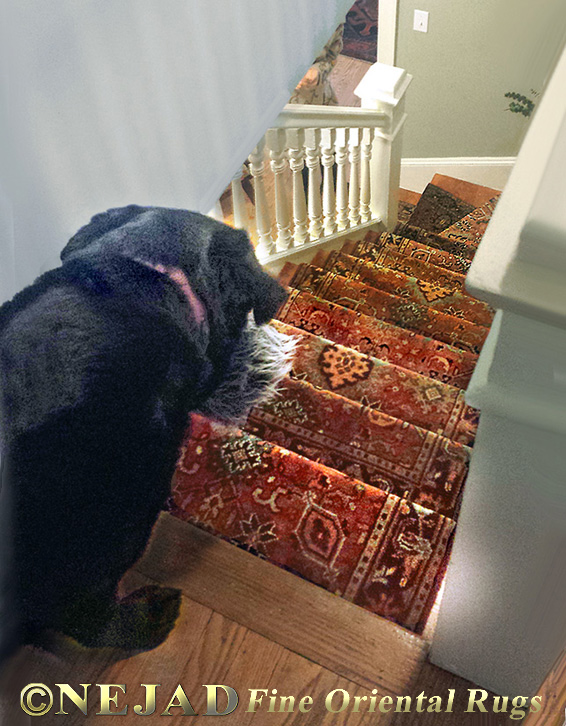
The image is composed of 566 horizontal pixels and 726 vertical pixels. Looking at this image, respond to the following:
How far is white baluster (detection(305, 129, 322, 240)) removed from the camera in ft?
6.77

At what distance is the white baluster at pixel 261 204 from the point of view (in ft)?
6.32

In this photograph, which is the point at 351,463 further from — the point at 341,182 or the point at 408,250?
the point at 408,250

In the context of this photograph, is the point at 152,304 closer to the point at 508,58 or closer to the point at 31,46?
the point at 31,46

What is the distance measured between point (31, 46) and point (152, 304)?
21.6 inches

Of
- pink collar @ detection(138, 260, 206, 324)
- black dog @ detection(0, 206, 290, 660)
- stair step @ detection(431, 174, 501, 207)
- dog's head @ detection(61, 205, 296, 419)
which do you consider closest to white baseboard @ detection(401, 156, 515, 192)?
stair step @ detection(431, 174, 501, 207)

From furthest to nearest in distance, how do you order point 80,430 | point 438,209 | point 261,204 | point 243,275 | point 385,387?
point 438,209 < point 261,204 < point 385,387 < point 243,275 < point 80,430

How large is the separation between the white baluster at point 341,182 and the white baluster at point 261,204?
1.27 ft

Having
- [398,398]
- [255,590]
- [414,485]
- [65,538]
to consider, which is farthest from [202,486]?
[398,398]

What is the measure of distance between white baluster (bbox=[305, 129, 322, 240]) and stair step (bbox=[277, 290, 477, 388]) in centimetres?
50

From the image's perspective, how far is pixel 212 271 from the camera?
1.07 metres

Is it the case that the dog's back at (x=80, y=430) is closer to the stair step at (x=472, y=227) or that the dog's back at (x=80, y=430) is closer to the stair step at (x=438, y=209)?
the stair step at (x=472, y=227)

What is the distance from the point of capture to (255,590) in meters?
1.08

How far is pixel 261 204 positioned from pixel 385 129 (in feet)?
2.40

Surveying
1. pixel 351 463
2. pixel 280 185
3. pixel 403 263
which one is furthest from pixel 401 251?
pixel 351 463
